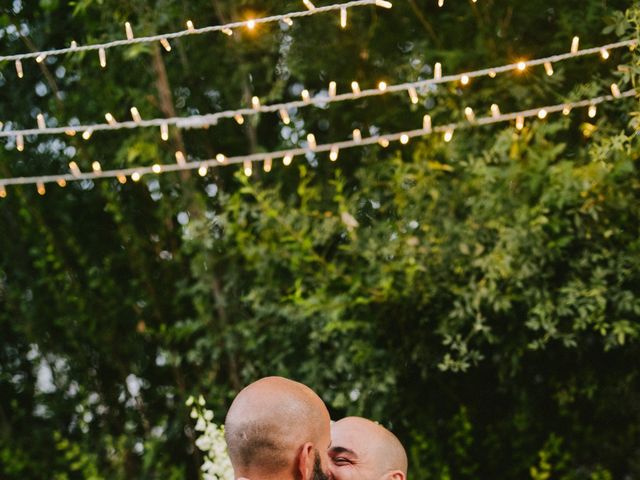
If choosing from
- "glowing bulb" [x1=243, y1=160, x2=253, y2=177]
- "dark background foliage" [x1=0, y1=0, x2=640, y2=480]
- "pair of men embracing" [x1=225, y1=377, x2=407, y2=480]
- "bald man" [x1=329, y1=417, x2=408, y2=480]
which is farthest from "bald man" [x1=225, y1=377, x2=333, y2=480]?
A: "dark background foliage" [x1=0, y1=0, x2=640, y2=480]

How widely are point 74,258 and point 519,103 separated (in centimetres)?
228

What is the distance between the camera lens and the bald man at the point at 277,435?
5.05ft

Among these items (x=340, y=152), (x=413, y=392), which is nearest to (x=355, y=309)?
(x=413, y=392)

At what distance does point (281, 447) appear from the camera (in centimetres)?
154

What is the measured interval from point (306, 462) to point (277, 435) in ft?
0.22

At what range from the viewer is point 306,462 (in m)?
1.54

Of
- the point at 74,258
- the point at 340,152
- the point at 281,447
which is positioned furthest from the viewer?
the point at 74,258

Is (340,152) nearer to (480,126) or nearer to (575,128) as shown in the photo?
(480,126)

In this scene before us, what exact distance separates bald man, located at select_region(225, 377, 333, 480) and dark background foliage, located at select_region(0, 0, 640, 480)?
180 cm

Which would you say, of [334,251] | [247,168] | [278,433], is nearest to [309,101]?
[247,168]

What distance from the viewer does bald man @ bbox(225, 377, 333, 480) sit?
5.05ft

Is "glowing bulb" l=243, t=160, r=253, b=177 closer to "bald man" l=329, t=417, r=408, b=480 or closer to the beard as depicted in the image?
"bald man" l=329, t=417, r=408, b=480

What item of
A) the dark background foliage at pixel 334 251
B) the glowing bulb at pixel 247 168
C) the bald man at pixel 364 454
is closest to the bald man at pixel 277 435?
the bald man at pixel 364 454

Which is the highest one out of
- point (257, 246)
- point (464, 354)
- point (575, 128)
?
point (575, 128)
